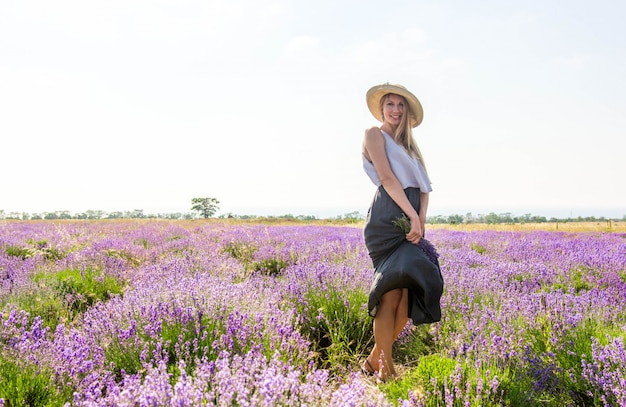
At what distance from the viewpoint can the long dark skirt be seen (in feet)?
8.68

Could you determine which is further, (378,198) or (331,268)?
(331,268)

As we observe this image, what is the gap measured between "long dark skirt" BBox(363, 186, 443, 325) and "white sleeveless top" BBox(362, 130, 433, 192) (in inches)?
2.6

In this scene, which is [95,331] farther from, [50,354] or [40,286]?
[40,286]

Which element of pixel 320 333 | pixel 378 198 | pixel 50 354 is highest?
Answer: pixel 378 198

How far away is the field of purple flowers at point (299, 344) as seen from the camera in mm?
1887

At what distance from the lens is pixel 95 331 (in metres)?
2.74

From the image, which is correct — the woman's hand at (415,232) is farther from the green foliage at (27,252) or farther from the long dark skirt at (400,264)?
the green foliage at (27,252)

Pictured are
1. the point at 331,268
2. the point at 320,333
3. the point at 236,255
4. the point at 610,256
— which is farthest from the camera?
the point at 236,255

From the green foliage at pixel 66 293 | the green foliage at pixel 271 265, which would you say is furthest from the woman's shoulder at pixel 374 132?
the green foliage at pixel 271 265

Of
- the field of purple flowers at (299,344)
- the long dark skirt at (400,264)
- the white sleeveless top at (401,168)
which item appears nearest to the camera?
the field of purple flowers at (299,344)

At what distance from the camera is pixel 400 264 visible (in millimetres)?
2639

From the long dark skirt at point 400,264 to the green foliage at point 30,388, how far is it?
181 centimetres

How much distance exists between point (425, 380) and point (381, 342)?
576 mm

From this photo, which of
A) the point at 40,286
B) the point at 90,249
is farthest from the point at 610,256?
the point at 90,249
